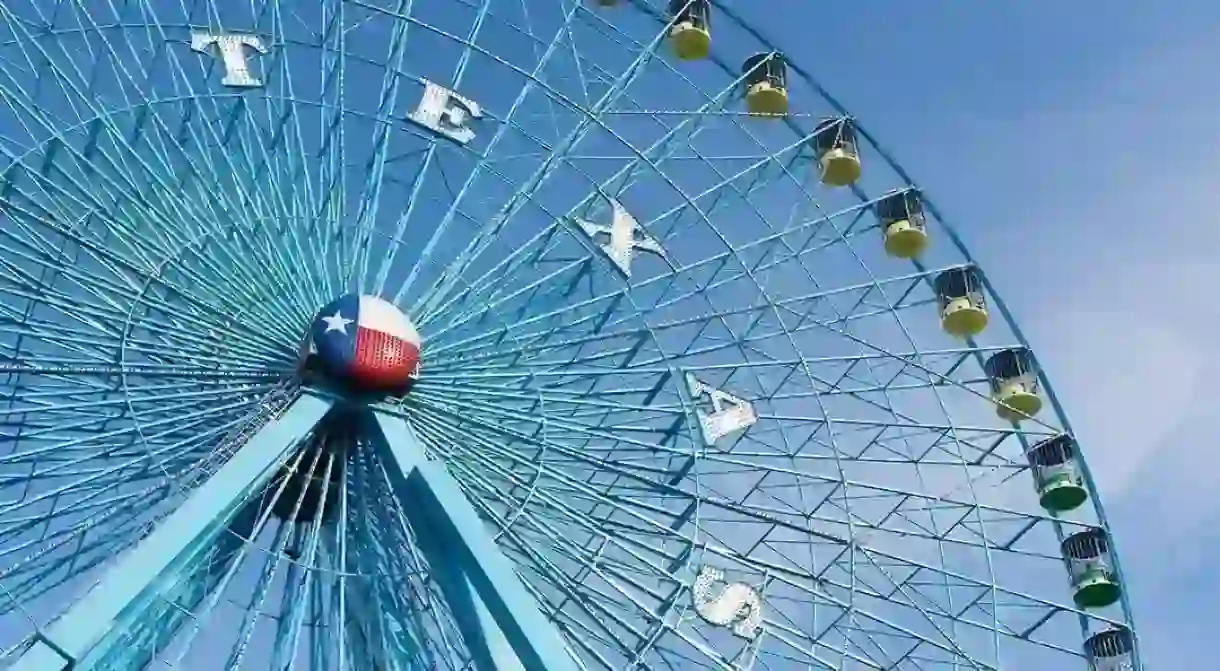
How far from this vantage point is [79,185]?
747 inches

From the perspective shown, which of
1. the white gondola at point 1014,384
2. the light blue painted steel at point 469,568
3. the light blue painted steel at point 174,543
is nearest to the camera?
the light blue painted steel at point 174,543

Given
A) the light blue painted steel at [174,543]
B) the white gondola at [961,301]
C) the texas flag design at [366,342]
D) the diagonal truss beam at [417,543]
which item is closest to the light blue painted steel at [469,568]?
the diagonal truss beam at [417,543]

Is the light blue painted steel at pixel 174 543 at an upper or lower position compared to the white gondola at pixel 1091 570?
lower

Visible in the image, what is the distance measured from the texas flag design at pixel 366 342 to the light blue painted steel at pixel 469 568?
1.36 feet

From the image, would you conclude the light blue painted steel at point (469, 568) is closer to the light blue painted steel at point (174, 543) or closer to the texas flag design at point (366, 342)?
the texas flag design at point (366, 342)

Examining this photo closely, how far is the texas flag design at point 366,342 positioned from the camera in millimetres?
18000

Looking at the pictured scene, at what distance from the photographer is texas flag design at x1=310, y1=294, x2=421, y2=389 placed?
59.1 feet

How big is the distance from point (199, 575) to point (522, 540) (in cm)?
310

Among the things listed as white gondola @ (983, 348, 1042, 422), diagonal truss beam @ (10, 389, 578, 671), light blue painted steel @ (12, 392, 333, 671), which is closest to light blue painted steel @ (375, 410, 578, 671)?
diagonal truss beam @ (10, 389, 578, 671)

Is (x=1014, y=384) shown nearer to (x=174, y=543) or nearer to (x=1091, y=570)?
(x=1091, y=570)

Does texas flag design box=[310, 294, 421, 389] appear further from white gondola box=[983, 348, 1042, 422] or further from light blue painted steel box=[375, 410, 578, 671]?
white gondola box=[983, 348, 1042, 422]

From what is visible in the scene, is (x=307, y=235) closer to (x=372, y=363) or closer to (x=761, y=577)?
(x=372, y=363)

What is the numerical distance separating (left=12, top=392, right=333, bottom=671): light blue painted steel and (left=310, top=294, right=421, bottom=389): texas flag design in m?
0.43

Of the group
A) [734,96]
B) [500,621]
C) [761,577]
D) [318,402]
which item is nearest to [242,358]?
[318,402]
